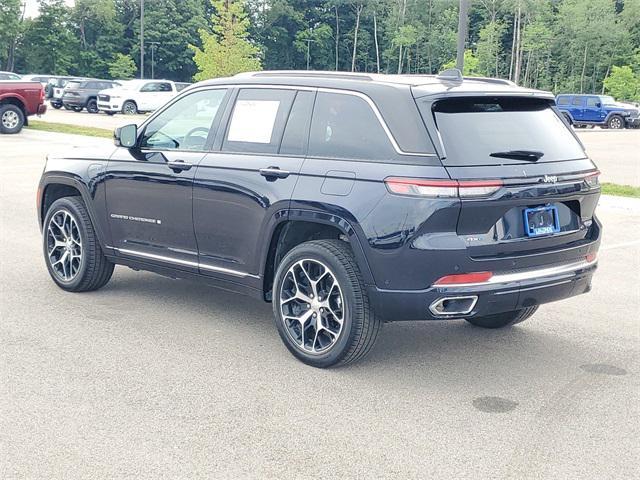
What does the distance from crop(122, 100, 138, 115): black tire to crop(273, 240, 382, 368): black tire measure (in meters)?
34.1

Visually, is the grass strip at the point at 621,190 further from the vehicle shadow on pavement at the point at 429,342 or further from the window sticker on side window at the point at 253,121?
the window sticker on side window at the point at 253,121

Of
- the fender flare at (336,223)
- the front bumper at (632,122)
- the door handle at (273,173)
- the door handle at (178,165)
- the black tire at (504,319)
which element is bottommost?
the front bumper at (632,122)

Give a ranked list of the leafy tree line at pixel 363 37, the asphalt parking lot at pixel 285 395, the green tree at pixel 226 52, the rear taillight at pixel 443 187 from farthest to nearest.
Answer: the leafy tree line at pixel 363 37
the green tree at pixel 226 52
the rear taillight at pixel 443 187
the asphalt parking lot at pixel 285 395

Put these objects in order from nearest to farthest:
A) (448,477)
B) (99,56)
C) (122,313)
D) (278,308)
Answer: (448,477) → (278,308) → (122,313) → (99,56)

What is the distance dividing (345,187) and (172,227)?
167cm

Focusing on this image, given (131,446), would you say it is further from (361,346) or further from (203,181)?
(203,181)

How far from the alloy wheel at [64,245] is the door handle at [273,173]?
2147 mm

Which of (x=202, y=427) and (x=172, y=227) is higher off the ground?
(x=172, y=227)

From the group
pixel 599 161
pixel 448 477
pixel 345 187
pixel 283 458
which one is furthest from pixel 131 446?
pixel 599 161

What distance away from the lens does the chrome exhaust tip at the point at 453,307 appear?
183 inches

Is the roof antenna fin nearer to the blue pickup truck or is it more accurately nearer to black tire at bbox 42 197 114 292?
black tire at bbox 42 197 114 292

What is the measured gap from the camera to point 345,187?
488cm

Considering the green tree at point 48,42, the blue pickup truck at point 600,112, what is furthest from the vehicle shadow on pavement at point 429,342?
the green tree at point 48,42

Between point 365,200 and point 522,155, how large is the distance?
0.98 meters
